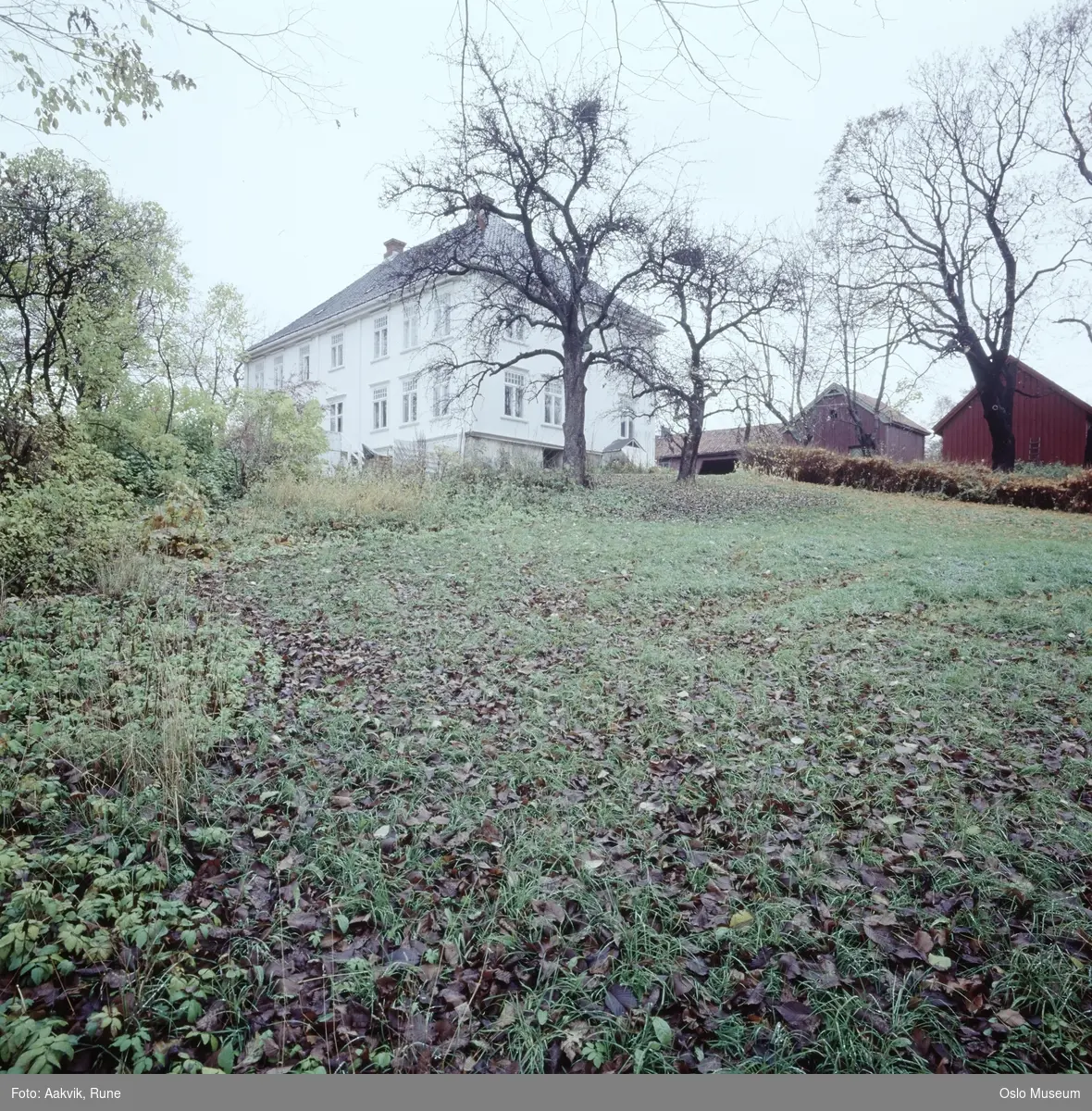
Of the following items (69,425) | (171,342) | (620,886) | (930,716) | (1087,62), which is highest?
(1087,62)

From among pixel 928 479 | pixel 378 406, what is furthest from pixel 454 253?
pixel 928 479

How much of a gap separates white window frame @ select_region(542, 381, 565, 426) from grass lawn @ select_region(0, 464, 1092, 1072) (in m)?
20.8

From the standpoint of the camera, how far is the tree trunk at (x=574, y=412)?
1777 centimetres

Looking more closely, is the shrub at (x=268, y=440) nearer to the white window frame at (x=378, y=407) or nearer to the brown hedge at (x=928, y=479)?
the white window frame at (x=378, y=407)

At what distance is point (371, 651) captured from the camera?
5.95 metres

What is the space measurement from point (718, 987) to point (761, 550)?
9.06 meters

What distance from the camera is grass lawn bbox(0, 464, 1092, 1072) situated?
232 centimetres

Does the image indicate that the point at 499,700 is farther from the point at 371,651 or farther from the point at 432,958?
the point at 432,958

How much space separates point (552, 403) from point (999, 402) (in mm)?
15308

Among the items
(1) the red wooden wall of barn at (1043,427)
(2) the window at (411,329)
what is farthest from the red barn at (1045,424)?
(2) the window at (411,329)

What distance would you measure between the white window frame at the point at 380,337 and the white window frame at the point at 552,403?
6484 mm

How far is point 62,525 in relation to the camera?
6.94 meters

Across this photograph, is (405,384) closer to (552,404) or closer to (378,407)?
(378,407)

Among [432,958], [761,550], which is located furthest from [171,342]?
[432,958]
